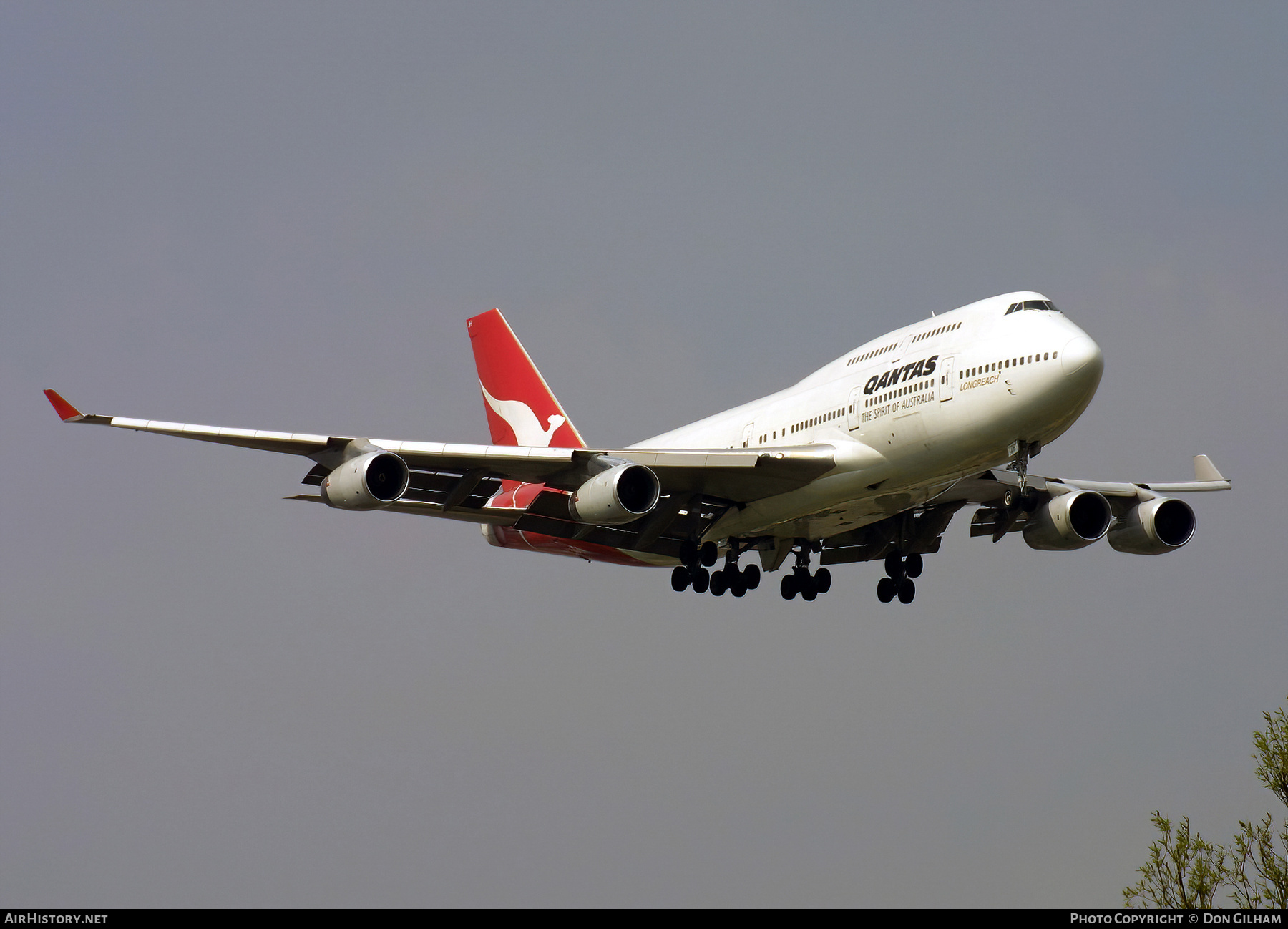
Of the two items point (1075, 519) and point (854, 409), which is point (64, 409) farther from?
point (1075, 519)

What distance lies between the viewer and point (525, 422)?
152ft

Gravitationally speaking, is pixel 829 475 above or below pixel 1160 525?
below

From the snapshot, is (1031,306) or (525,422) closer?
(1031,306)

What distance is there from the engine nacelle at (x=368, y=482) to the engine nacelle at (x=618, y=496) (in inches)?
158

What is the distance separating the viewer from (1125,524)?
39438 mm

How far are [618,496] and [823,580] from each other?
1089cm

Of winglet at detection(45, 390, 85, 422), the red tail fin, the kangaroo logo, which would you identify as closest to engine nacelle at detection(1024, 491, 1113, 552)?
the red tail fin

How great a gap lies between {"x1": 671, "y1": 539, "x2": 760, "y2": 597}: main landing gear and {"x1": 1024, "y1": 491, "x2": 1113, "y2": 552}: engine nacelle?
312 inches

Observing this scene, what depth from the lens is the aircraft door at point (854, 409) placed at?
3312 cm

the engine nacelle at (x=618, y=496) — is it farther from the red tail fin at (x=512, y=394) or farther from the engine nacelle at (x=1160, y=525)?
the engine nacelle at (x=1160, y=525)

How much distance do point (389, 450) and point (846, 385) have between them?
34.6ft

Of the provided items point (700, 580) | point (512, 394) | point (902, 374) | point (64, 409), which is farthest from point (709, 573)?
point (64, 409)

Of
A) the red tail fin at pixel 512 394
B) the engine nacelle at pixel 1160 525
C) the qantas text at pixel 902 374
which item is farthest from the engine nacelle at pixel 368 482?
the engine nacelle at pixel 1160 525
